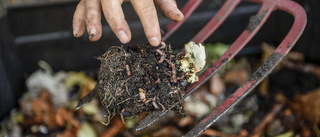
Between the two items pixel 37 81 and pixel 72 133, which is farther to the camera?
pixel 37 81

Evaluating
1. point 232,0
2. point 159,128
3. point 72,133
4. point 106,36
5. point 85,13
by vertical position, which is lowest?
point 72,133

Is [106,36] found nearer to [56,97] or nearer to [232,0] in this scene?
[56,97]

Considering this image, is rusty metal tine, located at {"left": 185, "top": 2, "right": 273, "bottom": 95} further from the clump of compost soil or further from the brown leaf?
the brown leaf

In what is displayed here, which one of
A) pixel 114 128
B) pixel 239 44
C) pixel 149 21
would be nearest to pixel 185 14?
pixel 239 44

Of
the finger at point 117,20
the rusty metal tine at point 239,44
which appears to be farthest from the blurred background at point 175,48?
the finger at point 117,20

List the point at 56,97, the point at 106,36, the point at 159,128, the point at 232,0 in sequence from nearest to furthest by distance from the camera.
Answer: the point at 232,0, the point at 159,128, the point at 56,97, the point at 106,36

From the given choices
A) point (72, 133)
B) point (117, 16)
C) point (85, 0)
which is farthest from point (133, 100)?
point (72, 133)

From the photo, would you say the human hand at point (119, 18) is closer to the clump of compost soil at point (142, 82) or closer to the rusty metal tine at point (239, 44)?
the clump of compost soil at point (142, 82)

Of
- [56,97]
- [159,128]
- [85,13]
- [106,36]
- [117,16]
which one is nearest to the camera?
[117,16]

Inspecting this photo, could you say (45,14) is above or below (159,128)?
above
